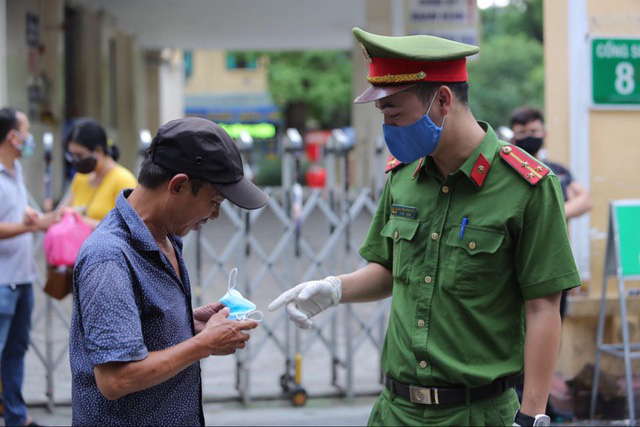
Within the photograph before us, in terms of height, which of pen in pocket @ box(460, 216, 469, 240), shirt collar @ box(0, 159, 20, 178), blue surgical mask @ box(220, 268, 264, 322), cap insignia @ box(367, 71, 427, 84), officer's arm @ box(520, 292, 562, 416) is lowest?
officer's arm @ box(520, 292, 562, 416)

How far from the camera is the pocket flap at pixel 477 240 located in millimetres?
2664

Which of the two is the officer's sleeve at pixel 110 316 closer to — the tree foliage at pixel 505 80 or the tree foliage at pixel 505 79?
the tree foliage at pixel 505 79

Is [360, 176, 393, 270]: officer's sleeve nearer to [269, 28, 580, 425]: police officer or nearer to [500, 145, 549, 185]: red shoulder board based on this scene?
[269, 28, 580, 425]: police officer

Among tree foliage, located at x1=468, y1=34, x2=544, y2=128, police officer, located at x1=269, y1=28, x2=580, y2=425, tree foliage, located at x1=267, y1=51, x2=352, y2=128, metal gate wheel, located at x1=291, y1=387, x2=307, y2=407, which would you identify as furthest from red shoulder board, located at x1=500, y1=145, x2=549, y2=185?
tree foliage, located at x1=468, y1=34, x2=544, y2=128

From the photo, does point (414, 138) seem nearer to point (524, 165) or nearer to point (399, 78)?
point (399, 78)

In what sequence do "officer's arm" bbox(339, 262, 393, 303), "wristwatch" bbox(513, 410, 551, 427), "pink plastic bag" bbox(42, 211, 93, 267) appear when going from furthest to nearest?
"pink plastic bag" bbox(42, 211, 93, 267) → "officer's arm" bbox(339, 262, 393, 303) → "wristwatch" bbox(513, 410, 551, 427)

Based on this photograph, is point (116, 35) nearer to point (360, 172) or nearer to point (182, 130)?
point (360, 172)

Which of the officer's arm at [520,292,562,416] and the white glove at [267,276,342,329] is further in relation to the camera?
the white glove at [267,276,342,329]

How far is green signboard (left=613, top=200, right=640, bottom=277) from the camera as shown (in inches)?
234

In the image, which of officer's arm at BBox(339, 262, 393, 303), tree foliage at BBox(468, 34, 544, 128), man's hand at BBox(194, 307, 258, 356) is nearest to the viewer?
man's hand at BBox(194, 307, 258, 356)

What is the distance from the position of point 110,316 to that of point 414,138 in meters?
1.06

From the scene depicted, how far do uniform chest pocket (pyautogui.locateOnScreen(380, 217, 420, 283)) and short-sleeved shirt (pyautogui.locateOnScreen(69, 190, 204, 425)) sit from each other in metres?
0.71

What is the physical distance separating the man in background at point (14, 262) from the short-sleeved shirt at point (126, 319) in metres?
3.00

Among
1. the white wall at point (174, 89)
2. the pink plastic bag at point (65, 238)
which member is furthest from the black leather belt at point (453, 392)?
the white wall at point (174, 89)
